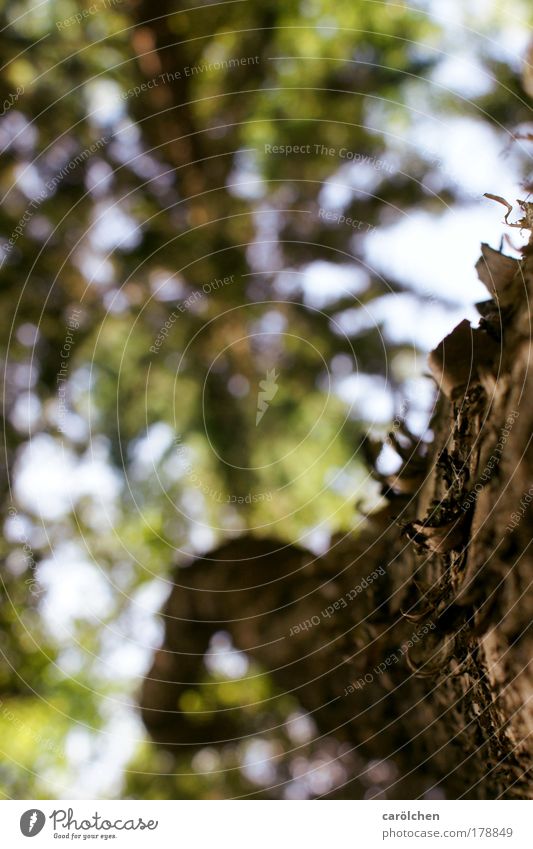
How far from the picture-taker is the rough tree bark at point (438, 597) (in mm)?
943

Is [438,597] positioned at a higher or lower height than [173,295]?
lower

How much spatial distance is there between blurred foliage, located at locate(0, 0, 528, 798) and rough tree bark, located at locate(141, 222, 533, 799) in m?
0.48

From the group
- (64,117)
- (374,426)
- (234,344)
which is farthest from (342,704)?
(64,117)

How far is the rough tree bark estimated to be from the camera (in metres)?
0.94

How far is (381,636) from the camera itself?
58.1 inches

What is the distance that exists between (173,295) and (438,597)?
1.95 meters

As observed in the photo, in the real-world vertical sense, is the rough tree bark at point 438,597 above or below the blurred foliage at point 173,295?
below

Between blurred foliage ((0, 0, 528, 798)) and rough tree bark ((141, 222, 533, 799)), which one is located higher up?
blurred foliage ((0, 0, 528, 798))

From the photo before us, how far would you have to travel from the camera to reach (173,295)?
2.78 meters

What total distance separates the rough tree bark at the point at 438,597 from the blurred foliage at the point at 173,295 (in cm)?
48

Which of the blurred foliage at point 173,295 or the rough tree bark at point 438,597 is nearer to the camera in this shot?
the rough tree bark at point 438,597
